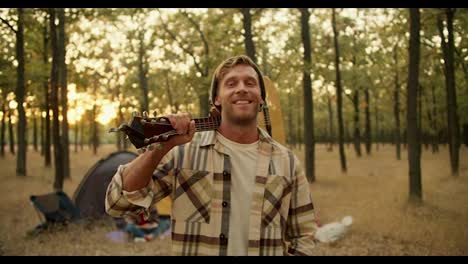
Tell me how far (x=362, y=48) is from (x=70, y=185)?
15.7m

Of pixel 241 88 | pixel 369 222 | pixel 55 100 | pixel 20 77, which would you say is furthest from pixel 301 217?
pixel 20 77

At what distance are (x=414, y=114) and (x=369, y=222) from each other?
3.03 metres

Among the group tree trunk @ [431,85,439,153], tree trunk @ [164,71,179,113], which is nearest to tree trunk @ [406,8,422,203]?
tree trunk @ [431,85,439,153]

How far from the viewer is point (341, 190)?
12555mm

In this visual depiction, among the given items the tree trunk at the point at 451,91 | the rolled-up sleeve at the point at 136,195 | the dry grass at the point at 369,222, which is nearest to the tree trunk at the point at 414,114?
the dry grass at the point at 369,222

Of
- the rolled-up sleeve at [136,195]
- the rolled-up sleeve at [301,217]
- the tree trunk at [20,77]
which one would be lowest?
the rolled-up sleeve at [301,217]

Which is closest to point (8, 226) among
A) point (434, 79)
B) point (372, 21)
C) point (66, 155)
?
point (66, 155)

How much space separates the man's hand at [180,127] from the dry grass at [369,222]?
580cm

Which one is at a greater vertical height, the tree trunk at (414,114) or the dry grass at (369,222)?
the tree trunk at (414,114)

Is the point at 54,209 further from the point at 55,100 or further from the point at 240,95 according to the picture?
the point at 240,95

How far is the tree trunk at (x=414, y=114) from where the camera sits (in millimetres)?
9133

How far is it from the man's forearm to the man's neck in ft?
1.52

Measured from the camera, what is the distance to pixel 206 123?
1835 mm

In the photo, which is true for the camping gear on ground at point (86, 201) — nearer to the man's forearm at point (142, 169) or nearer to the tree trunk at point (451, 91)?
the man's forearm at point (142, 169)
